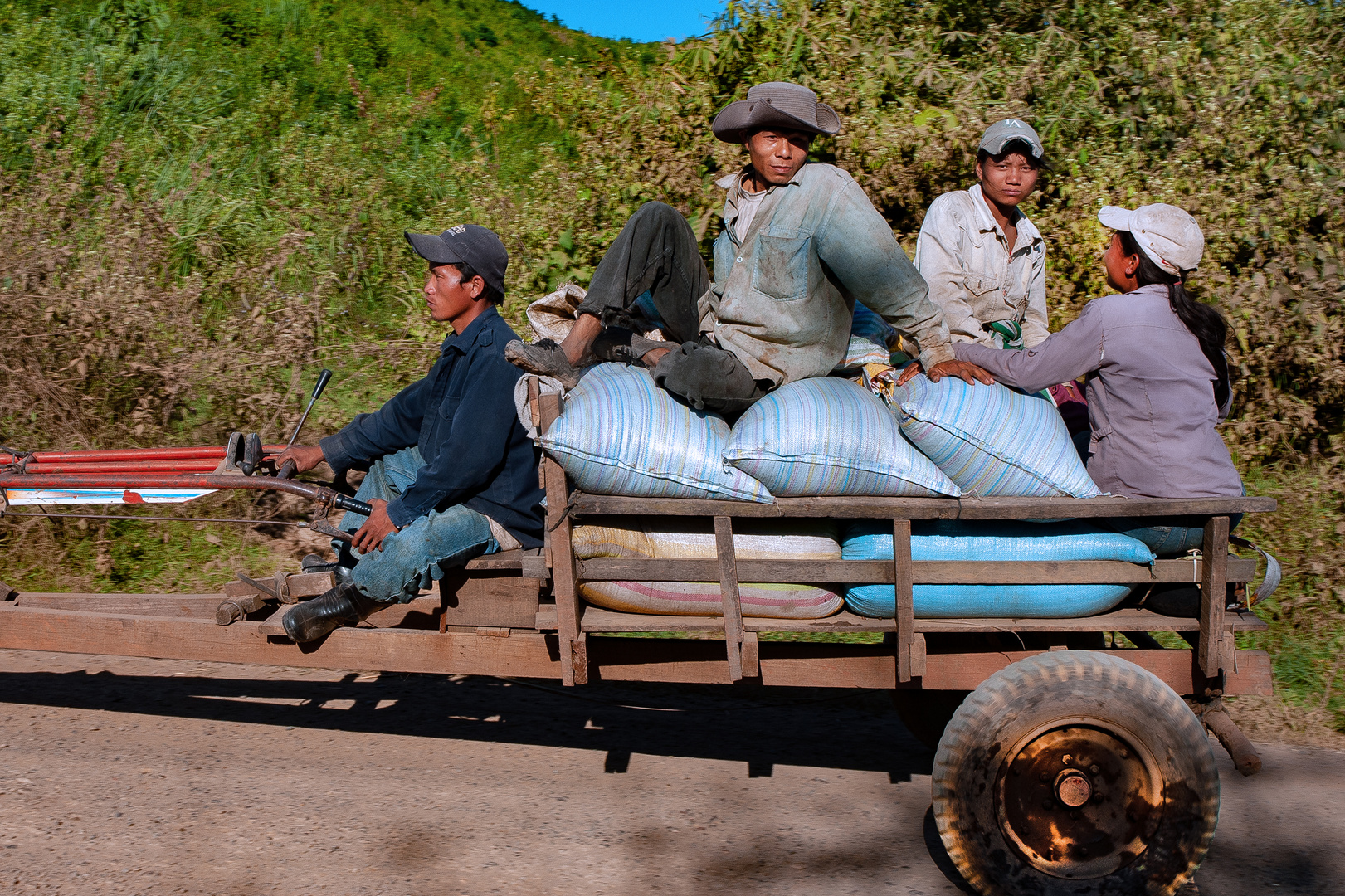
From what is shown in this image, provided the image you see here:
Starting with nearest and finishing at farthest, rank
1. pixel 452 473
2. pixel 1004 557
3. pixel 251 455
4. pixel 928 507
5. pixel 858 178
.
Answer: pixel 928 507
pixel 1004 557
pixel 452 473
pixel 251 455
pixel 858 178

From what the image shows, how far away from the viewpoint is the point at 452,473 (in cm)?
321

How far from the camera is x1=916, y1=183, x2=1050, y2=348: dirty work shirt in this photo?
3803mm

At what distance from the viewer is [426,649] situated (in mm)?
3164

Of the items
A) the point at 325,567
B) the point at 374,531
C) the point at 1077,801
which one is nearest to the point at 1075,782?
the point at 1077,801

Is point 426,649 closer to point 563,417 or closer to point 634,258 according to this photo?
point 563,417

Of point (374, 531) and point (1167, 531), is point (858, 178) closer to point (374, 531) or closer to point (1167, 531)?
point (1167, 531)

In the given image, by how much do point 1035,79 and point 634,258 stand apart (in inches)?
149

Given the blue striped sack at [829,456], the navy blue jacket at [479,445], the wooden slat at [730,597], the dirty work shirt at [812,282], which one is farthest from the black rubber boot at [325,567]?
the dirty work shirt at [812,282]

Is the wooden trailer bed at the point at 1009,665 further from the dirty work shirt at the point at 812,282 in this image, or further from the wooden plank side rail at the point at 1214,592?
the dirty work shirt at the point at 812,282

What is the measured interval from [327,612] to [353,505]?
Result: 34cm

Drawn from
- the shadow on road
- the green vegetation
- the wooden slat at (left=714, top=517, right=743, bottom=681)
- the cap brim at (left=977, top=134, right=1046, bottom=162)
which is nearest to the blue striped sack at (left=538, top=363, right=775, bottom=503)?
the wooden slat at (left=714, top=517, right=743, bottom=681)

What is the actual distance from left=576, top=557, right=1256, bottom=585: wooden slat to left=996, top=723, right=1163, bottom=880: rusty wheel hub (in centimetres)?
40

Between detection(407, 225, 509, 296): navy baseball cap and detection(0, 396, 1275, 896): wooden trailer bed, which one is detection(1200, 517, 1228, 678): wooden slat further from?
detection(407, 225, 509, 296): navy baseball cap

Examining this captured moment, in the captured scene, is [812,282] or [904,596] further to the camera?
[812,282]
